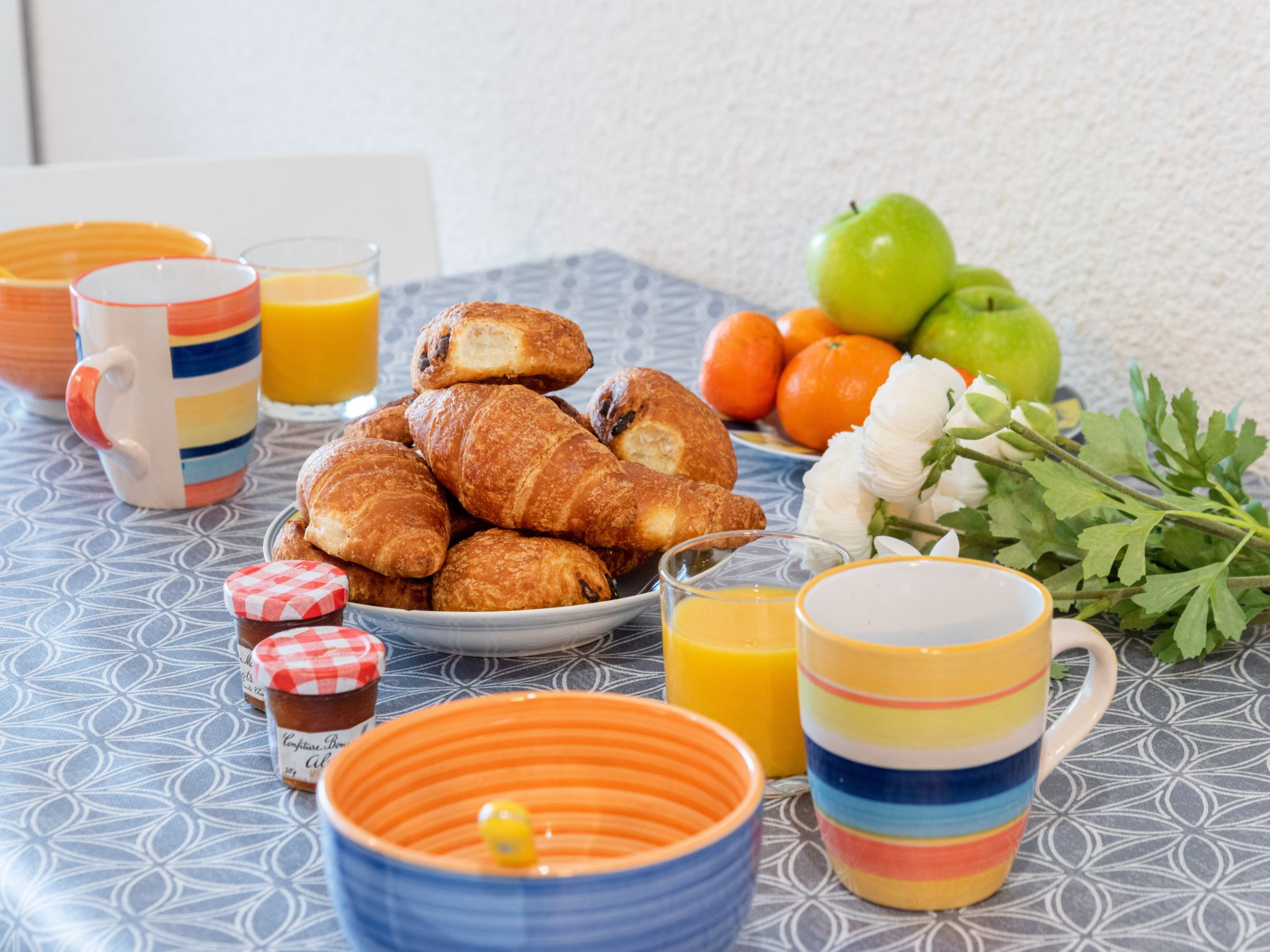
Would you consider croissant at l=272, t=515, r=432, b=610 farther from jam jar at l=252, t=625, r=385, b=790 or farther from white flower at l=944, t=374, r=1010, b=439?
white flower at l=944, t=374, r=1010, b=439

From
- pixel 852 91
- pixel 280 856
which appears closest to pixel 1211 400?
pixel 852 91

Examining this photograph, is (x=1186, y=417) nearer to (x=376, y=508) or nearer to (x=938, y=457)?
(x=938, y=457)

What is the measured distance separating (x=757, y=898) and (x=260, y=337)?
63cm

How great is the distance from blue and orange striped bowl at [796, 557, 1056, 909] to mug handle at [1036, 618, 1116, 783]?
0.10 feet

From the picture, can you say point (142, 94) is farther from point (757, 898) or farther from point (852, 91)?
point (757, 898)

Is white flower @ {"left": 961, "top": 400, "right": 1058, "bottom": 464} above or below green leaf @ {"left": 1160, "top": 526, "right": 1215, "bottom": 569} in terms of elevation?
above

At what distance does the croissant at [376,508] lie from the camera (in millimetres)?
671

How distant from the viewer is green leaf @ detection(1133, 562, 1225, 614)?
25.9 inches

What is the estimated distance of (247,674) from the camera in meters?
0.65

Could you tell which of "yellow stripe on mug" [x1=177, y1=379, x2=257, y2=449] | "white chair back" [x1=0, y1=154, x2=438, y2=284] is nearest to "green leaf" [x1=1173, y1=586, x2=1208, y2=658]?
"yellow stripe on mug" [x1=177, y1=379, x2=257, y2=449]

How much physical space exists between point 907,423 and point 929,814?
0.84 ft

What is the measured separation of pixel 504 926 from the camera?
382mm

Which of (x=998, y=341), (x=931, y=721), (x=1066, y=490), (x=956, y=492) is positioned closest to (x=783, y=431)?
(x=998, y=341)

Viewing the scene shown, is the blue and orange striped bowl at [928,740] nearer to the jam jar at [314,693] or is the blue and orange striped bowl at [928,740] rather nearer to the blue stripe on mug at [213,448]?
the jam jar at [314,693]
